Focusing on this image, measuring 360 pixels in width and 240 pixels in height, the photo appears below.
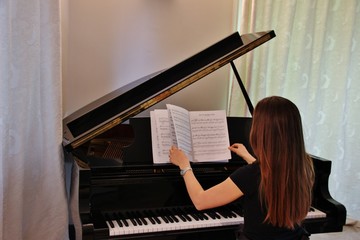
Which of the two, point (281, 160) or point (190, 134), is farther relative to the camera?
point (190, 134)

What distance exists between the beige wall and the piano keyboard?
3.59ft

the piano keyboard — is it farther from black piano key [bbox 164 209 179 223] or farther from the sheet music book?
the sheet music book

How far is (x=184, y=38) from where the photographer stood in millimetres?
2799

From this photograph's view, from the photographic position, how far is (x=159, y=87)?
2006 mm

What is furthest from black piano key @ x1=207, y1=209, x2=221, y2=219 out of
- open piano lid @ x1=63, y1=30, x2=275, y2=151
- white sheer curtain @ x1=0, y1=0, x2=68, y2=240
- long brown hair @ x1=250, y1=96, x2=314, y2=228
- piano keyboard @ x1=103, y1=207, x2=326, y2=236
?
white sheer curtain @ x1=0, y1=0, x2=68, y2=240

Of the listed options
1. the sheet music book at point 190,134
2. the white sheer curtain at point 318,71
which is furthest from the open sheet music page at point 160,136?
the white sheer curtain at point 318,71

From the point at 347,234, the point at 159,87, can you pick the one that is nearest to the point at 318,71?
the point at 347,234

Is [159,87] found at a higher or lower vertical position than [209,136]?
higher

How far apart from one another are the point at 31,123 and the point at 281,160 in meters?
1.20

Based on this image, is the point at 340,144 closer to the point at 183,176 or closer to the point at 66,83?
the point at 183,176

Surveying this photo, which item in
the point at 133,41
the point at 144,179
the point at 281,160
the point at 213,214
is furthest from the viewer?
the point at 133,41

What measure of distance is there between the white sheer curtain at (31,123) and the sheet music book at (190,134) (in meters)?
0.51

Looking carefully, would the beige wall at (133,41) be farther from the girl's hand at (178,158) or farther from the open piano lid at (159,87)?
the girl's hand at (178,158)

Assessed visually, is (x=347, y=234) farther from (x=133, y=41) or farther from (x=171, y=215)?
(x=133, y=41)
